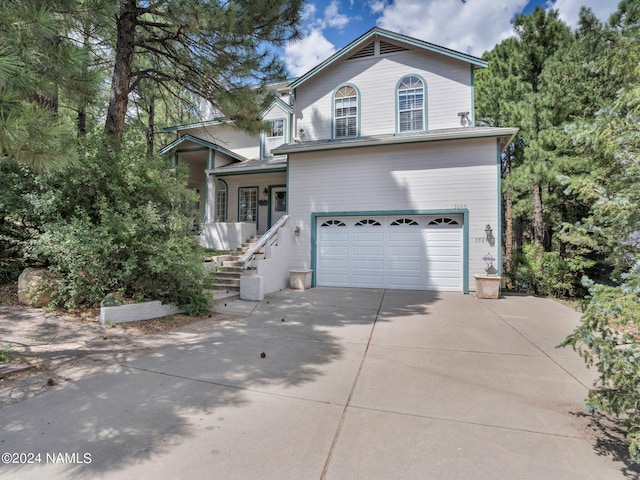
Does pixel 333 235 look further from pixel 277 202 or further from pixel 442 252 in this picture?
pixel 277 202

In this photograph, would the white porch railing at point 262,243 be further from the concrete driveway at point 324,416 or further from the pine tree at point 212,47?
the concrete driveway at point 324,416

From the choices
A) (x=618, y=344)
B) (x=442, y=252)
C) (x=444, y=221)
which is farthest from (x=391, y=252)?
(x=618, y=344)

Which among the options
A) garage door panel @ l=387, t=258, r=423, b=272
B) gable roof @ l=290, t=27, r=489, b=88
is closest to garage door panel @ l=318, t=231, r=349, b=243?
garage door panel @ l=387, t=258, r=423, b=272

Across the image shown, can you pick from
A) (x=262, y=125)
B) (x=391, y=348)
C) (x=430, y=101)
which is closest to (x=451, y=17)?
(x=430, y=101)

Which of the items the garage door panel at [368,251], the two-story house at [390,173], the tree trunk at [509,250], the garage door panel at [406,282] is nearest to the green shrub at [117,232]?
the two-story house at [390,173]

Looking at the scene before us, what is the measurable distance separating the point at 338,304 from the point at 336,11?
9.33m

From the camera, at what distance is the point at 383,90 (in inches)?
438

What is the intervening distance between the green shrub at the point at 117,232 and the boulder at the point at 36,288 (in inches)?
6.9

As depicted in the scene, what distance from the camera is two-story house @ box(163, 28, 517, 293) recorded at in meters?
9.64

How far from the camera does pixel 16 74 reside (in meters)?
3.09

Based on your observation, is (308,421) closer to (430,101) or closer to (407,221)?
(407,221)

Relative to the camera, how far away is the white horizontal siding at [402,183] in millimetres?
9570

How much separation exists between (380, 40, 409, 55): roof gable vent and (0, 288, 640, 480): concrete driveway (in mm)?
10234

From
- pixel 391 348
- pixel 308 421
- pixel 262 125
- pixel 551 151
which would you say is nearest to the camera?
pixel 308 421
